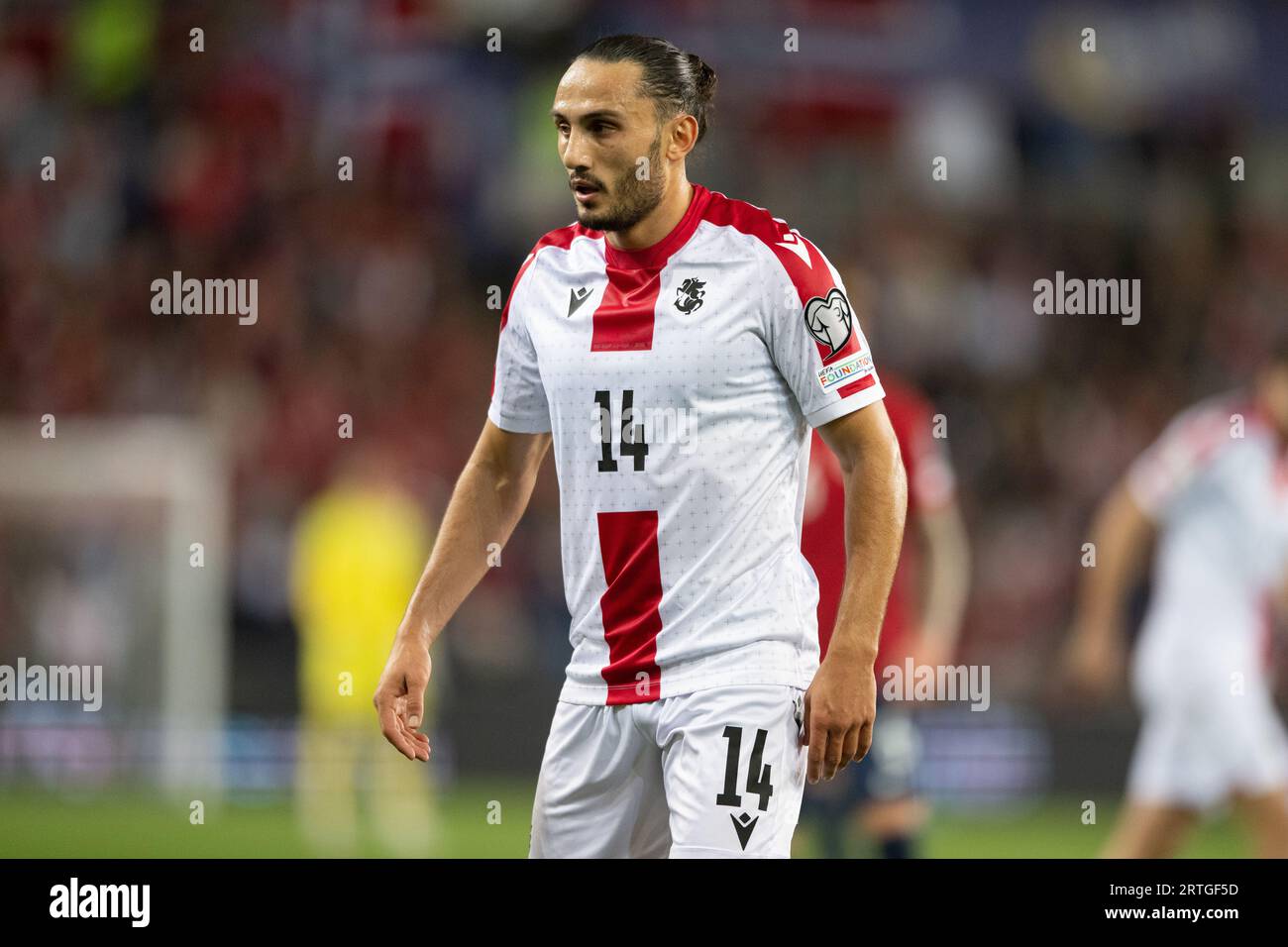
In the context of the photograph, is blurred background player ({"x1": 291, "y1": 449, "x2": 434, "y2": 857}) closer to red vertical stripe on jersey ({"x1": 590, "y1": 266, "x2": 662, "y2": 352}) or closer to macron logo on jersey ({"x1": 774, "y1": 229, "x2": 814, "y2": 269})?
red vertical stripe on jersey ({"x1": 590, "y1": 266, "x2": 662, "y2": 352})

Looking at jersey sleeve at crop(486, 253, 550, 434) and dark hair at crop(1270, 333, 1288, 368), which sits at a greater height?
dark hair at crop(1270, 333, 1288, 368)

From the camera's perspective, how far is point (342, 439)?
12.7m

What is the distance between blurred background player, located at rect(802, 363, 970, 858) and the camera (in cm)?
604

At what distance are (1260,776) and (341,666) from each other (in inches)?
218

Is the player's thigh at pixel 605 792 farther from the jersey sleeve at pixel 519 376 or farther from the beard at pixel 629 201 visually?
the beard at pixel 629 201

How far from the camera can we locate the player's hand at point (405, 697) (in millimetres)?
3760

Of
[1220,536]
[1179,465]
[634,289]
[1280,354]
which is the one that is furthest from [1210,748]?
[634,289]

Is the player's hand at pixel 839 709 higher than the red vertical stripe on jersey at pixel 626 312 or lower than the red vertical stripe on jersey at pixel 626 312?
lower

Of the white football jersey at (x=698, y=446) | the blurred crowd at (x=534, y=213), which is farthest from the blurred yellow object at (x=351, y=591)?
the white football jersey at (x=698, y=446)

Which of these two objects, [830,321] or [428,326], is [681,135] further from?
[428,326]

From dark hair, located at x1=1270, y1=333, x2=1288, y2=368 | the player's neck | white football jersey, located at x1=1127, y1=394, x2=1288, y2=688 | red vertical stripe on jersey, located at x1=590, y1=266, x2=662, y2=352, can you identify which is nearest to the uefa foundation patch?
red vertical stripe on jersey, located at x1=590, y1=266, x2=662, y2=352

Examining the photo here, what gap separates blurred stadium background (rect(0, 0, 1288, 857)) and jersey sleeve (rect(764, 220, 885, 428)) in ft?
20.7

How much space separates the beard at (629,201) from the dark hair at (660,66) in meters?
0.09
